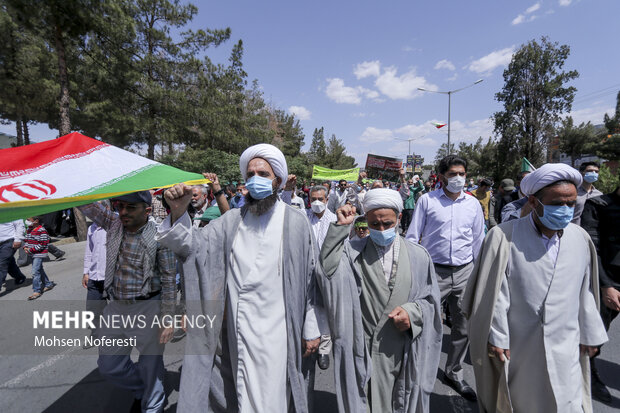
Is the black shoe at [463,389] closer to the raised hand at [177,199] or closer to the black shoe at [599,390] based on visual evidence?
the black shoe at [599,390]

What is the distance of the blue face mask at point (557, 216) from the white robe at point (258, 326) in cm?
164

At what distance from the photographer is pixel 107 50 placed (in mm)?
10750

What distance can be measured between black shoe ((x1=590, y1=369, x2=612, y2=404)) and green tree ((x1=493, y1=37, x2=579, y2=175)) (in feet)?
81.9

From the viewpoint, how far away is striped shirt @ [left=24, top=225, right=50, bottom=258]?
535 cm

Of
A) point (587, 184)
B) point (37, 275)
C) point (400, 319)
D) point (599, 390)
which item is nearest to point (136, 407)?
point (400, 319)

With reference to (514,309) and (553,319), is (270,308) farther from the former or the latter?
(553,319)

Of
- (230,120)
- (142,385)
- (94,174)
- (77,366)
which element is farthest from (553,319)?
(230,120)

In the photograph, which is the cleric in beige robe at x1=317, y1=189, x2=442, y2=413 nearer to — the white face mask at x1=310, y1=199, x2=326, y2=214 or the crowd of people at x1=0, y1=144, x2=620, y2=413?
the crowd of people at x1=0, y1=144, x2=620, y2=413

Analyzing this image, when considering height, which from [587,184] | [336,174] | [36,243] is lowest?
[36,243]

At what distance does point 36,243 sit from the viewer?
5.40 metres

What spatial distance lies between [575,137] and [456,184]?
3713cm

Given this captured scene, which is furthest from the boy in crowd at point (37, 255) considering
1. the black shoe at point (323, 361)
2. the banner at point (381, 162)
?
the banner at point (381, 162)

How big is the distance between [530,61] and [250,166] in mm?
29639

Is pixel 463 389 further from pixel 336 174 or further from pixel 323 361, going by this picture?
pixel 336 174
